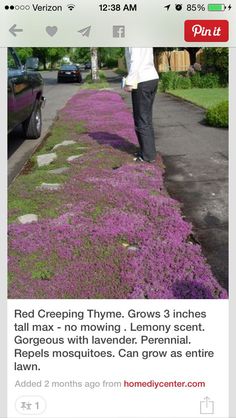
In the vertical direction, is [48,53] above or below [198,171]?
above

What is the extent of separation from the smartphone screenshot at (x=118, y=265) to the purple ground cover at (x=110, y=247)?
0.04 ft

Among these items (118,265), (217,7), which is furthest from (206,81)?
(217,7)

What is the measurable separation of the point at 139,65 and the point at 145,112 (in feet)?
2.46

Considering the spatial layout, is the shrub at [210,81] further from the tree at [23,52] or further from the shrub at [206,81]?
the tree at [23,52]

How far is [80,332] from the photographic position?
7.79 ft

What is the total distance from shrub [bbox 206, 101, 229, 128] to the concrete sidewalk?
0.72ft

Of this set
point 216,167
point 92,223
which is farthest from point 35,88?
point 92,223

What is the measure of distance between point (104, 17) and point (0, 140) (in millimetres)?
945

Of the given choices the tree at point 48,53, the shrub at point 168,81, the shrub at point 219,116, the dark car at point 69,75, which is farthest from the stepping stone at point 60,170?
the tree at point 48,53

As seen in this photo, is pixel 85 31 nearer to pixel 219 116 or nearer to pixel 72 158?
pixel 72 158

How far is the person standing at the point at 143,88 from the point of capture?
6422 mm

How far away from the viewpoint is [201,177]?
6.80 m

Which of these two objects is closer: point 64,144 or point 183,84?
point 64,144

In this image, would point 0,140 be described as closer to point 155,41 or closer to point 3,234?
point 3,234
